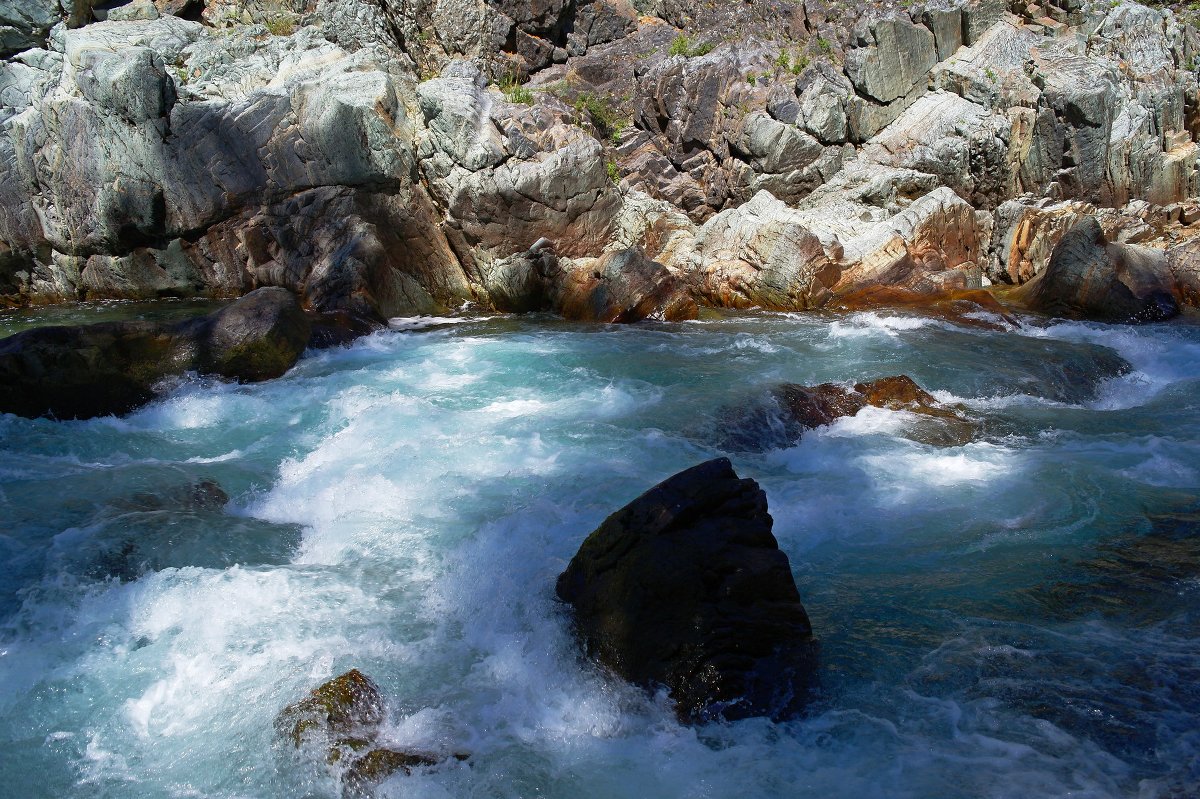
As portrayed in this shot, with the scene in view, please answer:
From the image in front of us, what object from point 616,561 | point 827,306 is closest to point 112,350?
point 616,561

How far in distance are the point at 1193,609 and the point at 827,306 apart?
9805 mm

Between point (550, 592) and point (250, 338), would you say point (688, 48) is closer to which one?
point (250, 338)

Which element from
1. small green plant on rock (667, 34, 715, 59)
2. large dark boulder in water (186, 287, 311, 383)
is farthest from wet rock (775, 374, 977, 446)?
small green plant on rock (667, 34, 715, 59)

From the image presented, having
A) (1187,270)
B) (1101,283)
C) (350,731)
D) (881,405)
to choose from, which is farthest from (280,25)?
(350,731)

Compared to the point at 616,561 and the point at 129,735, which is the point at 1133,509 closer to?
the point at 616,561

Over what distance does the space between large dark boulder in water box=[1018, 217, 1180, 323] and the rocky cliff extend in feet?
3.38

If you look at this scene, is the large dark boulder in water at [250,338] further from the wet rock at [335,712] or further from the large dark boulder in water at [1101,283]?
the large dark boulder in water at [1101,283]

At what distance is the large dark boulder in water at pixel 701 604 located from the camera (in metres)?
4.03

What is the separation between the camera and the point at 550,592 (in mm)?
4785

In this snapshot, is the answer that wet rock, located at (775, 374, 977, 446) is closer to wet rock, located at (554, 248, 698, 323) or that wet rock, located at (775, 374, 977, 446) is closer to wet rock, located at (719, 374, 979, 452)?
wet rock, located at (719, 374, 979, 452)

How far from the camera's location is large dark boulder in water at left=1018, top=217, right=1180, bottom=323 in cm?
1243

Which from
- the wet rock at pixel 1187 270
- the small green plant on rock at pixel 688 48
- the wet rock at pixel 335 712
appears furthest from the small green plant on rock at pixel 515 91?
the wet rock at pixel 335 712

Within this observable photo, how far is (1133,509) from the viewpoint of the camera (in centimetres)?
586

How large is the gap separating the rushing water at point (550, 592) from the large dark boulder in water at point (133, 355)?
0.33m
